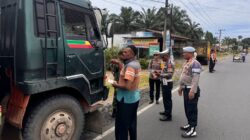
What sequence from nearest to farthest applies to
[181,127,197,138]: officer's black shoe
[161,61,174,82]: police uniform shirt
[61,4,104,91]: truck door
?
[61,4,104,91]: truck door → [181,127,197,138]: officer's black shoe → [161,61,174,82]: police uniform shirt

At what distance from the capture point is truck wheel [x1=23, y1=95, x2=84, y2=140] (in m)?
3.39

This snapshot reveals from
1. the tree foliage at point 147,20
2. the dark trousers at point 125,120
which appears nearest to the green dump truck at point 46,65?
the dark trousers at point 125,120

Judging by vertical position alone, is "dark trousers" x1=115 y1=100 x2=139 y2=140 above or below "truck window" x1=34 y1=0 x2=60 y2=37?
below

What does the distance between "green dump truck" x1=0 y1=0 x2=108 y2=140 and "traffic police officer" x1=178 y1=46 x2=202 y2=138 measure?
177 cm

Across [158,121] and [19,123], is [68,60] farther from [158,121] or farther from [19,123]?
[158,121]

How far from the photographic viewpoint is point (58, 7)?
3.68m

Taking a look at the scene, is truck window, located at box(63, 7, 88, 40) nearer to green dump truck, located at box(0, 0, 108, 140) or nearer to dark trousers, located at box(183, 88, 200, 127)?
green dump truck, located at box(0, 0, 108, 140)

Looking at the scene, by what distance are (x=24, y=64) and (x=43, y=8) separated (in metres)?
0.81

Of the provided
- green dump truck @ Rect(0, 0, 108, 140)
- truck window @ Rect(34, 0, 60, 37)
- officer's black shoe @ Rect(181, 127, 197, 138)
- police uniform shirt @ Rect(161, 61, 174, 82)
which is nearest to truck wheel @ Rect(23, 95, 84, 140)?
green dump truck @ Rect(0, 0, 108, 140)

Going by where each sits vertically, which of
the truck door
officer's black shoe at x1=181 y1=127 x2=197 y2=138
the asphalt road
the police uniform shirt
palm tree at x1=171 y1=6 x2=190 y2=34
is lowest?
the asphalt road

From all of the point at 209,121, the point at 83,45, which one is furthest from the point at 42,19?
the point at 209,121

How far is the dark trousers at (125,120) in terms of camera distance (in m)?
3.83

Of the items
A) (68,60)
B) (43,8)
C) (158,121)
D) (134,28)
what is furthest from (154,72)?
(134,28)

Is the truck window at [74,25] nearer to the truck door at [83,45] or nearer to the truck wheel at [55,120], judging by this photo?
the truck door at [83,45]
